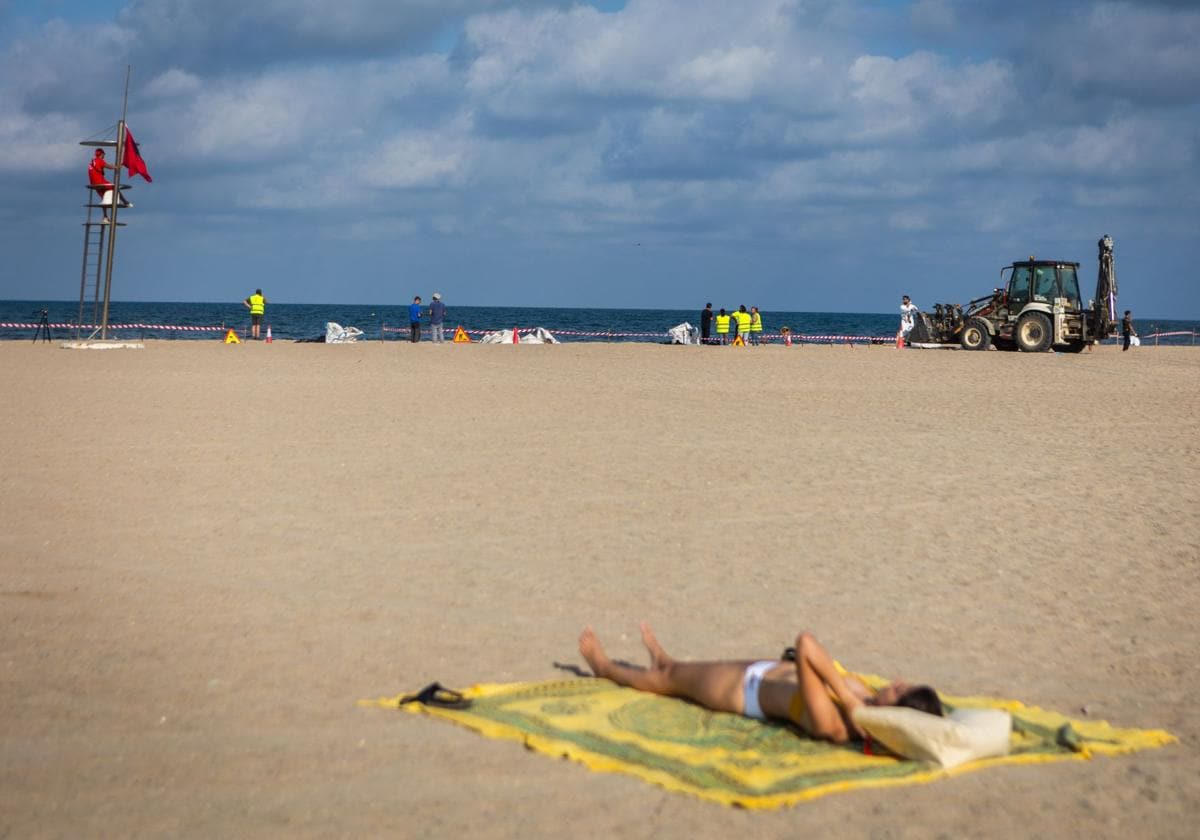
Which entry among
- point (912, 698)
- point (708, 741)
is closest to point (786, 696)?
point (708, 741)

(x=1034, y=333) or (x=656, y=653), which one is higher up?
(x=1034, y=333)

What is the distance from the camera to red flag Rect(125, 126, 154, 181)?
99.3 ft

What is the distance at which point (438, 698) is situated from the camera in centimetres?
544

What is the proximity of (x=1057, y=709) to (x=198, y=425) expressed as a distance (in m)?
11.7

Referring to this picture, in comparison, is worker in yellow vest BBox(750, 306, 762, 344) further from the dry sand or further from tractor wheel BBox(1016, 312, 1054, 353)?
the dry sand

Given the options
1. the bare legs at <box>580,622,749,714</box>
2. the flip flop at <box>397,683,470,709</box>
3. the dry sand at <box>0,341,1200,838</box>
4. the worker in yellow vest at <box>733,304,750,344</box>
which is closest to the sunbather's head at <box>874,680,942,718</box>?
the dry sand at <box>0,341,1200,838</box>

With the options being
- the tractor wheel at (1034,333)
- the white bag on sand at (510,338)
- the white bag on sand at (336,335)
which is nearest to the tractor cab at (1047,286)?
the tractor wheel at (1034,333)

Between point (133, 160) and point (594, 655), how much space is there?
28006 mm

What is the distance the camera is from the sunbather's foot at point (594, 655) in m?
5.81

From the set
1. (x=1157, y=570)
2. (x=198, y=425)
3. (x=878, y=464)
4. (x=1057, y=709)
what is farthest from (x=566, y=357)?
(x=1057, y=709)

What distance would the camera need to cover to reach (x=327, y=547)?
8727 mm

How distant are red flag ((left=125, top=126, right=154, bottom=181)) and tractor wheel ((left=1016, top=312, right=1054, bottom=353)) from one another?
22379 mm

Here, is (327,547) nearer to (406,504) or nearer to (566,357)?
(406,504)

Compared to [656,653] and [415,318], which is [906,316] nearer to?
[415,318]
